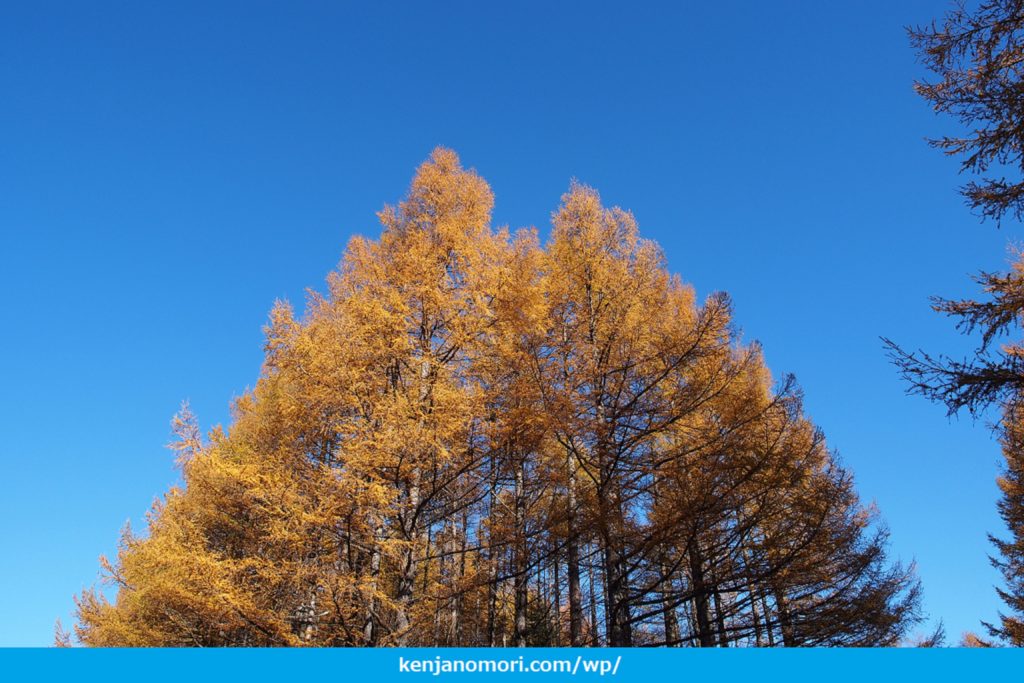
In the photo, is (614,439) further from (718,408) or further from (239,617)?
(239,617)

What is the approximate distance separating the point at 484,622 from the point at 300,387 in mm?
7086

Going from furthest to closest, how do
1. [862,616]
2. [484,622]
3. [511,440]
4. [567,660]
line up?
[484,622] < [511,440] < [862,616] < [567,660]

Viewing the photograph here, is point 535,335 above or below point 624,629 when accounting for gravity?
above

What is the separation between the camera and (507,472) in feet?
27.2

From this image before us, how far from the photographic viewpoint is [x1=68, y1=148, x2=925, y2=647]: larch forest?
6637 mm

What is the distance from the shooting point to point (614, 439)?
8.19 meters

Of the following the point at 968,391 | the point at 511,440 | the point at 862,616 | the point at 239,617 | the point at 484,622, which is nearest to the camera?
the point at 968,391

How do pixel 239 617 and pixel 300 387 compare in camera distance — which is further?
pixel 300 387

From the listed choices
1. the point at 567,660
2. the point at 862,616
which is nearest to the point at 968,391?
the point at 862,616

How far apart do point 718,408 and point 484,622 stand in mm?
6963

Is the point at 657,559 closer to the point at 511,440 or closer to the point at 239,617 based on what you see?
the point at 511,440

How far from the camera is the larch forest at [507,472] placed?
21.8ft

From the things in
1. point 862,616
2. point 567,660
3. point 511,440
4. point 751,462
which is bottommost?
point 567,660

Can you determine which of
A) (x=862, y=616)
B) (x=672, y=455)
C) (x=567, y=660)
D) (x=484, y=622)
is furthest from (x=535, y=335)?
(x=484, y=622)
